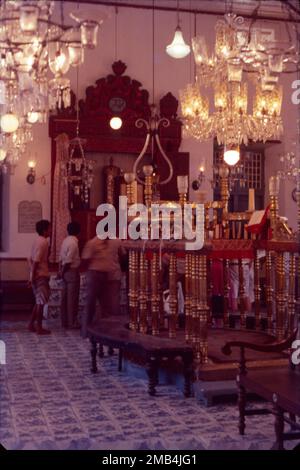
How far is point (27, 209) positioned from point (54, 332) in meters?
3.81

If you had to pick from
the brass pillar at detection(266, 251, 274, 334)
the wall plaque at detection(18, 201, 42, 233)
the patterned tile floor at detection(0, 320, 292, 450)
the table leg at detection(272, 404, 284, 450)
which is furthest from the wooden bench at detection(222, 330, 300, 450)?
the wall plaque at detection(18, 201, 42, 233)

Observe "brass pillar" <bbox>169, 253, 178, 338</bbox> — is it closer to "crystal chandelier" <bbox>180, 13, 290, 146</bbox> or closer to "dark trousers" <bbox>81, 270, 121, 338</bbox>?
"dark trousers" <bbox>81, 270, 121, 338</bbox>

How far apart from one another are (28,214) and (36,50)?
7288 millimetres

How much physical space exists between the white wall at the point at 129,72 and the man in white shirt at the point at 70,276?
3022 millimetres

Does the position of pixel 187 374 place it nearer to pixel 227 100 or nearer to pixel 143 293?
pixel 143 293

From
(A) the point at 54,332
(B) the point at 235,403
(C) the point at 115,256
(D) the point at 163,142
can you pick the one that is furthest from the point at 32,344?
(D) the point at 163,142

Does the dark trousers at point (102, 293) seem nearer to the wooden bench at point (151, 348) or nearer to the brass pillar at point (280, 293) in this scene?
the wooden bench at point (151, 348)

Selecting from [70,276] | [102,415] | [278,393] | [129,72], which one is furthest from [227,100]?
[129,72]

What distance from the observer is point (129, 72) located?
13547 mm

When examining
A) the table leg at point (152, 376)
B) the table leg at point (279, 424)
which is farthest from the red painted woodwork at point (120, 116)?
the table leg at point (279, 424)

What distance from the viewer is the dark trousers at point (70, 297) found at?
10.2 m

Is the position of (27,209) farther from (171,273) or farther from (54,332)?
(171,273)

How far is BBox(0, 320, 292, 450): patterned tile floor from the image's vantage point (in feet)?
15.4

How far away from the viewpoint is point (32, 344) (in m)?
8.85
